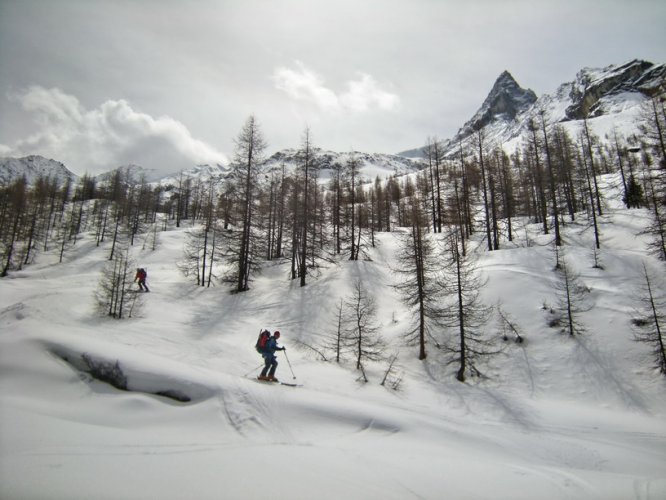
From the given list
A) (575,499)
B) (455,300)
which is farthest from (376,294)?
(575,499)

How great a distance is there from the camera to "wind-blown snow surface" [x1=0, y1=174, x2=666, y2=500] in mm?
4734

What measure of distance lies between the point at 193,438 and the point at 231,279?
19.1 m

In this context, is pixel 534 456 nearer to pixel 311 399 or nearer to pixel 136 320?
pixel 311 399

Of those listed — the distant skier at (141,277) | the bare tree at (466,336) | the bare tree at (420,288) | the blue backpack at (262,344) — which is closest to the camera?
the blue backpack at (262,344)

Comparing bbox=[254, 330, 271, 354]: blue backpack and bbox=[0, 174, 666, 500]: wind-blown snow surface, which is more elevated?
bbox=[254, 330, 271, 354]: blue backpack

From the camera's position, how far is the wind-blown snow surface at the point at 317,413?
473cm

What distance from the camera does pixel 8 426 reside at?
5.09 metres

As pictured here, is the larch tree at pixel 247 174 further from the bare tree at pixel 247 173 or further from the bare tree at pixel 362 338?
the bare tree at pixel 362 338

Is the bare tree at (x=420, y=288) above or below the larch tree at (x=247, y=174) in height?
below

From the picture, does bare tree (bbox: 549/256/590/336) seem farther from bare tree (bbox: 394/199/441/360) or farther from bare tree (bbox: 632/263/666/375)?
bare tree (bbox: 394/199/441/360)

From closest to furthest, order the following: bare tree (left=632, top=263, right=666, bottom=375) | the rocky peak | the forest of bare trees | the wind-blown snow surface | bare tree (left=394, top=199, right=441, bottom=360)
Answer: the wind-blown snow surface → bare tree (left=632, top=263, right=666, bottom=375) → bare tree (left=394, top=199, right=441, bottom=360) → the forest of bare trees → the rocky peak

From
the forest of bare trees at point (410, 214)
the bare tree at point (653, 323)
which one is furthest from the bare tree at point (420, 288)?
the bare tree at point (653, 323)

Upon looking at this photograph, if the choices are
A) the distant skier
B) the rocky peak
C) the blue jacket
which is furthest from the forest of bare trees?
the rocky peak

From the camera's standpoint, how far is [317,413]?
7922mm
